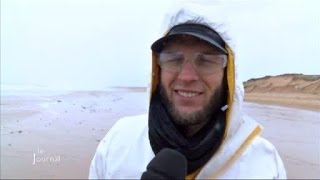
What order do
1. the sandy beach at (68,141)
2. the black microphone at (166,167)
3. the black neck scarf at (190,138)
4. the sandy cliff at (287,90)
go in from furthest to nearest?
the sandy cliff at (287,90)
the sandy beach at (68,141)
the black neck scarf at (190,138)
the black microphone at (166,167)

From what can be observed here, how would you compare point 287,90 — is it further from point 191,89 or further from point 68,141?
point 191,89

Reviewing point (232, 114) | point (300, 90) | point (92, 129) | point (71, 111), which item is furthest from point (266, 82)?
point (232, 114)

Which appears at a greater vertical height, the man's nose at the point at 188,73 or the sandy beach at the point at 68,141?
the man's nose at the point at 188,73

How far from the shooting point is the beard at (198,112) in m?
1.78

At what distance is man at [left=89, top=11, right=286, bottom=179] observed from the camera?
1.76m

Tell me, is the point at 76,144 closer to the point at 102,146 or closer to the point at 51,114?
the point at 51,114

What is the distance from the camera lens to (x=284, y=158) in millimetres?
5285

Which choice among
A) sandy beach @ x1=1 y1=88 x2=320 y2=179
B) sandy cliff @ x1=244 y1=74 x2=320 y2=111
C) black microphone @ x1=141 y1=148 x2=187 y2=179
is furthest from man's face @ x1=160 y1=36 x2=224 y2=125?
sandy cliff @ x1=244 y1=74 x2=320 y2=111

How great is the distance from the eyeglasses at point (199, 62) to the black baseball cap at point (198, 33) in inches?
1.8

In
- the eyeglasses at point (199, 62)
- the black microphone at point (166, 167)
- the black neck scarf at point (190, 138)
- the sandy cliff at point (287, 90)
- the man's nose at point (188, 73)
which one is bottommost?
the sandy cliff at point (287, 90)

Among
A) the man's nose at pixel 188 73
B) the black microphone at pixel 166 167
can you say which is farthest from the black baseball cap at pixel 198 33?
the black microphone at pixel 166 167

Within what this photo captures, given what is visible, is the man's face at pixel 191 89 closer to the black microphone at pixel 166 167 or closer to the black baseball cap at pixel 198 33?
the black baseball cap at pixel 198 33

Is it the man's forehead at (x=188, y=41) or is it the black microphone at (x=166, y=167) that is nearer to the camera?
the black microphone at (x=166, y=167)

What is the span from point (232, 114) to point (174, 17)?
18.3 inches
